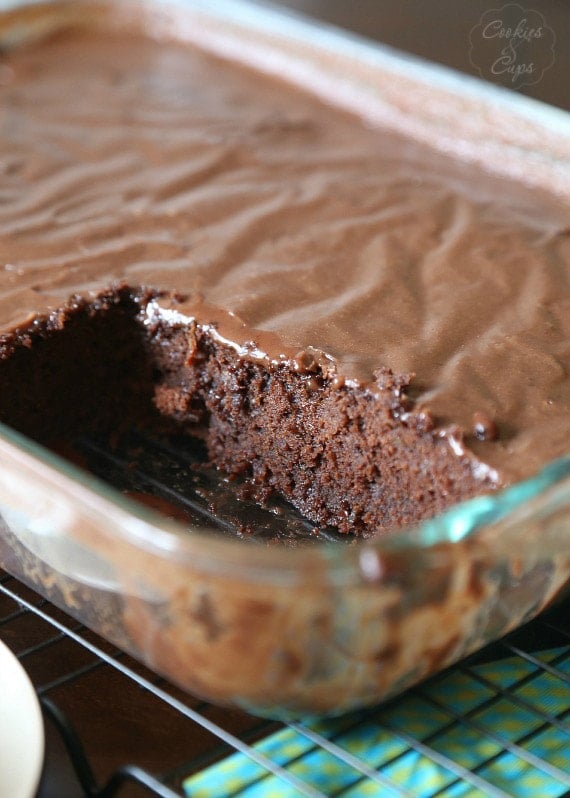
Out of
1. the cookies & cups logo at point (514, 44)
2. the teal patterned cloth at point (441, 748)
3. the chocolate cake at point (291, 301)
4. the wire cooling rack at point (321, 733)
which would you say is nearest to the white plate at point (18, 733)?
the wire cooling rack at point (321, 733)

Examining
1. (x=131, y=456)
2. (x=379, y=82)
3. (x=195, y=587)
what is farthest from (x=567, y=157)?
(x=195, y=587)

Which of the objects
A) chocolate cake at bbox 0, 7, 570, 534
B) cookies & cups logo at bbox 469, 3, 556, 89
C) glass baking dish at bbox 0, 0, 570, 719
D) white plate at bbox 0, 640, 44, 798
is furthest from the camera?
cookies & cups logo at bbox 469, 3, 556, 89

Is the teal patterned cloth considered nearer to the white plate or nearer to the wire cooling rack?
the wire cooling rack

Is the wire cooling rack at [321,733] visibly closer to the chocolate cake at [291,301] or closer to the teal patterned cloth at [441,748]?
the teal patterned cloth at [441,748]

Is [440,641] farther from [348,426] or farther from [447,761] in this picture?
[348,426]

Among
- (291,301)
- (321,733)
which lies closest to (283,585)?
(321,733)

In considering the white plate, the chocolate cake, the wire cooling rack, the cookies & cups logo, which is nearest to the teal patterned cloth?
the wire cooling rack
